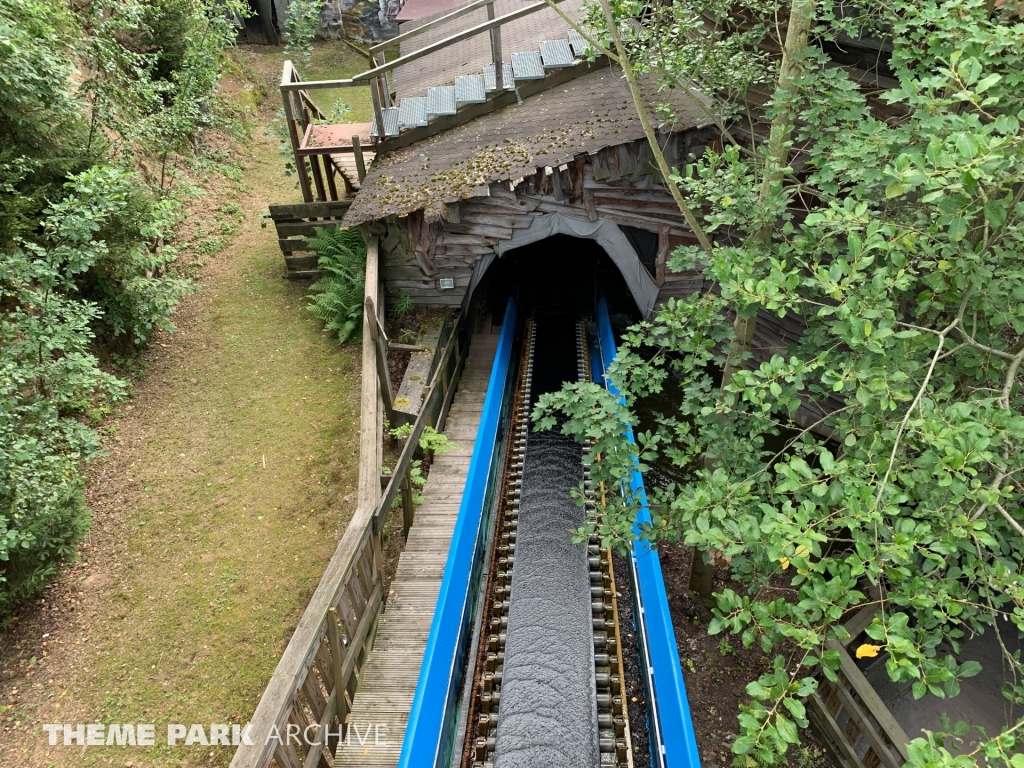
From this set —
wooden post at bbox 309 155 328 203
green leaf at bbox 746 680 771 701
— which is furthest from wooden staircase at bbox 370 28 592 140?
green leaf at bbox 746 680 771 701

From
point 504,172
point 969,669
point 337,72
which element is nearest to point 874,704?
point 969,669

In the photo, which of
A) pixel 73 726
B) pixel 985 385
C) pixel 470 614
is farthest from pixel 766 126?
pixel 73 726

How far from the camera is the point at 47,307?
5.56 m

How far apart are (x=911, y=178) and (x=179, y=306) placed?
8874 mm

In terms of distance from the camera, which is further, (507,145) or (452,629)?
(507,145)

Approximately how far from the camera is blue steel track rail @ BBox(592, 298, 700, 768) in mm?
4152

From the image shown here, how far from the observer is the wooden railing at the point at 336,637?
3500mm

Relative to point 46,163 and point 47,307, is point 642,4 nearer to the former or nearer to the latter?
point 47,307

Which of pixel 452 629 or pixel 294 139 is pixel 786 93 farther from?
pixel 294 139

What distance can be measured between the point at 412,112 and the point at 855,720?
8852 mm

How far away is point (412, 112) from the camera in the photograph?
898 cm

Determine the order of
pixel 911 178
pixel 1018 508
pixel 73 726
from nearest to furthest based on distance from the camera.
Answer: pixel 911 178 → pixel 1018 508 → pixel 73 726

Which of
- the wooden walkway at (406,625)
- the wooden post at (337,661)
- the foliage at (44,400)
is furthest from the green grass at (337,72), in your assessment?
the wooden post at (337,661)

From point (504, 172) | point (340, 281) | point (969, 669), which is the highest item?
point (504, 172)
